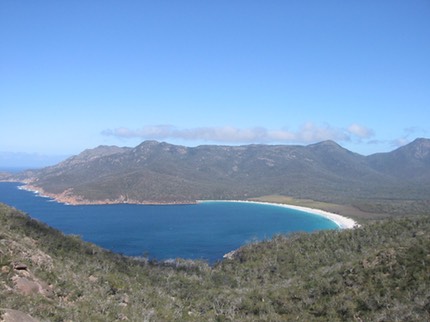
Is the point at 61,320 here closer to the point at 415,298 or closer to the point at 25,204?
the point at 415,298

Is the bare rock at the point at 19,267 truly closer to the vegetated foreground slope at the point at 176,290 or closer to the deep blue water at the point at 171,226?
the vegetated foreground slope at the point at 176,290

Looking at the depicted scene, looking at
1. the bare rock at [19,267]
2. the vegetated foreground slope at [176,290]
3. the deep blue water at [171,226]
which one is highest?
the bare rock at [19,267]

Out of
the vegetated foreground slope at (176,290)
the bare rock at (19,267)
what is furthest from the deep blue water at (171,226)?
the bare rock at (19,267)

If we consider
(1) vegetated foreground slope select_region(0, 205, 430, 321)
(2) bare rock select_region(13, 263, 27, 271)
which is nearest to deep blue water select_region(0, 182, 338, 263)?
(1) vegetated foreground slope select_region(0, 205, 430, 321)

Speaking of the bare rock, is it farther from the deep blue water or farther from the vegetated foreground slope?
the deep blue water

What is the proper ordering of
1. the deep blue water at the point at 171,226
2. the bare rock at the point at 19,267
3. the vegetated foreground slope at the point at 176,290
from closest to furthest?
the vegetated foreground slope at the point at 176,290 → the bare rock at the point at 19,267 → the deep blue water at the point at 171,226

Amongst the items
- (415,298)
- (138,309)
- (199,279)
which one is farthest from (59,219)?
(415,298)
